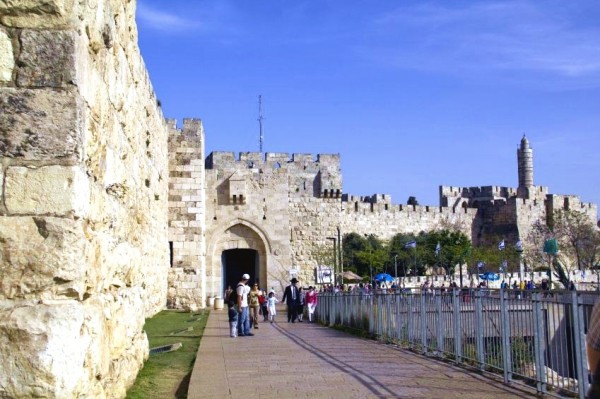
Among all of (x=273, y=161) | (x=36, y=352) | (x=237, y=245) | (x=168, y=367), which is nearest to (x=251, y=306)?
(x=168, y=367)

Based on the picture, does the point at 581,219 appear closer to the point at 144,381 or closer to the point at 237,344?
the point at 237,344

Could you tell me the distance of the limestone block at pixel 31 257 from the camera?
3.65m

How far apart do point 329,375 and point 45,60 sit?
4751mm

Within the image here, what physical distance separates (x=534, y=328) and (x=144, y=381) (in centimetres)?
328

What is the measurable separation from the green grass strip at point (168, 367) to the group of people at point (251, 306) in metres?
0.73

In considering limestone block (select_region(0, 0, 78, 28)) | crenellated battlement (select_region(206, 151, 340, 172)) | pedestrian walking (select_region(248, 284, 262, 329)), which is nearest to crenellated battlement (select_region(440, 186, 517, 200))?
crenellated battlement (select_region(206, 151, 340, 172))

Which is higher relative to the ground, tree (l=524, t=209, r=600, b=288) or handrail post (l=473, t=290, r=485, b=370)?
tree (l=524, t=209, r=600, b=288)

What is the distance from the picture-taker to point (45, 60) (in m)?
3.78

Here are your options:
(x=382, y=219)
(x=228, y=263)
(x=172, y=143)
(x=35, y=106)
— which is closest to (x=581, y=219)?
(x=382, y=219)

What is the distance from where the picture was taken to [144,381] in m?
6.98

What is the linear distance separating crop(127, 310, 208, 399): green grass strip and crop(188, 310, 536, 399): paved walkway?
158mm

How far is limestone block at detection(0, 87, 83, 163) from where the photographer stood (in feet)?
12.2

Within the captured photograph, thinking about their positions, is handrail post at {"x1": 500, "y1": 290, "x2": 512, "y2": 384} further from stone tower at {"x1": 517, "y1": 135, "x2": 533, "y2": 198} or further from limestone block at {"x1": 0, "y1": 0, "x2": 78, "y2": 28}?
stone tower at {"x1": 517, "y1": 135, "x2": 533, "y2": 198}

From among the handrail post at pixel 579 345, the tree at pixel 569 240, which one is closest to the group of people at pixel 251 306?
the handrail post at pixel 579 345
